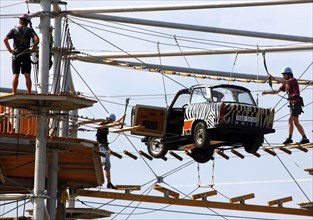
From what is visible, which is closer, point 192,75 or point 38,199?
point 38,199

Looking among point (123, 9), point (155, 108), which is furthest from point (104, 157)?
point (123, 9)

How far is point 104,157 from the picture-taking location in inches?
1734

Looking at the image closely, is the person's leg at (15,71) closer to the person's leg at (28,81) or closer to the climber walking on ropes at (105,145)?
the person's leg at (28,81)

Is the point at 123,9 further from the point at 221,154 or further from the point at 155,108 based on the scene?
the point at 221,154

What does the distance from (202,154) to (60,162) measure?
427 centimetres

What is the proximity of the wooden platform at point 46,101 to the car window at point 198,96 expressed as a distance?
13.7ft

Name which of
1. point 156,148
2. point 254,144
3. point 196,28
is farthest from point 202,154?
point 196,28

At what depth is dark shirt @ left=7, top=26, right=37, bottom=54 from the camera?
40.0 meters

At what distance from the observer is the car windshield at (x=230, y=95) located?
42594 mm

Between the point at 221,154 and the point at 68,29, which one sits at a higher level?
the point at 68,29

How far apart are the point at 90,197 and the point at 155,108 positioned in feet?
12.5

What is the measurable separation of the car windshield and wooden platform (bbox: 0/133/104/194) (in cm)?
362

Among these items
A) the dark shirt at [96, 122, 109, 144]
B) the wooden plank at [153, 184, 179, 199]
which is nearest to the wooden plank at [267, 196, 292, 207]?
the wooden plank at [153, 184, 179, 199]

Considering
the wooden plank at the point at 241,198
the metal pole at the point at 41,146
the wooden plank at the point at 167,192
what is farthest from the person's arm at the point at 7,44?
the wooden plank at the point at 241,198
